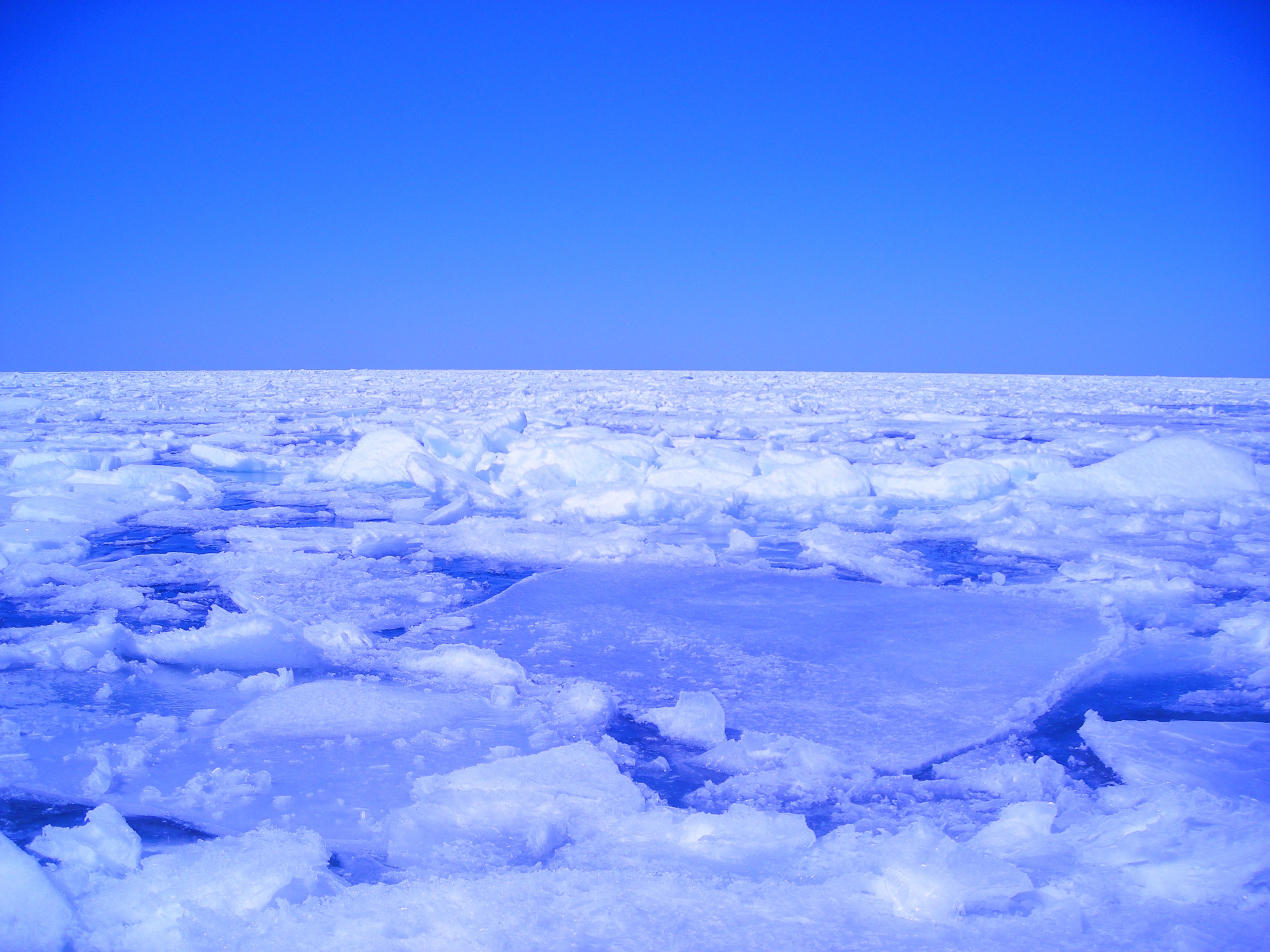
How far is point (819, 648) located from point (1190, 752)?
1.34 meters

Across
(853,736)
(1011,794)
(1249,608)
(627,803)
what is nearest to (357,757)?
(627,803)

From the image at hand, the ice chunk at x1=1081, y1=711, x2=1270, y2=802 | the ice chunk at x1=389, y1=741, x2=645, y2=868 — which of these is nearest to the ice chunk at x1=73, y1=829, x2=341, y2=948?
the ice chunk at x1=389, y1=741, x2=645, y2=868

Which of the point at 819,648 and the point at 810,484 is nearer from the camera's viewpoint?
the point at 819,648

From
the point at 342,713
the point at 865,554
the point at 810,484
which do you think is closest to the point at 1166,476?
the point at 810,484

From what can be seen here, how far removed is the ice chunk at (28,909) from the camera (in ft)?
4.72

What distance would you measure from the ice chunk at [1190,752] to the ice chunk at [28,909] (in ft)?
8.40

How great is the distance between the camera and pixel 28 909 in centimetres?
148

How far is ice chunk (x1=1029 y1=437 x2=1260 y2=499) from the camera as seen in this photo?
718cm

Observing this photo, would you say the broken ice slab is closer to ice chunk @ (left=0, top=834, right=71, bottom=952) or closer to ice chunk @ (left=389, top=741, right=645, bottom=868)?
ice chunk @ (left=389, top=741, right=645, bottom=868)

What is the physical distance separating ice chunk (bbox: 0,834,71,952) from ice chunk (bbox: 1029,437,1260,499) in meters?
7.70

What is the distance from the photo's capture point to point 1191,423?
56.9 ft

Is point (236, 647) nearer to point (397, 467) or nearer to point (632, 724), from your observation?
point (632, 724)

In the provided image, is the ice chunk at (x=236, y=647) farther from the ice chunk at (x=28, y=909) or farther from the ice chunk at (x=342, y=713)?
the ice chunk at (x=28, y=909)

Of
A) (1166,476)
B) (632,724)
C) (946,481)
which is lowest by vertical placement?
(632,724)
